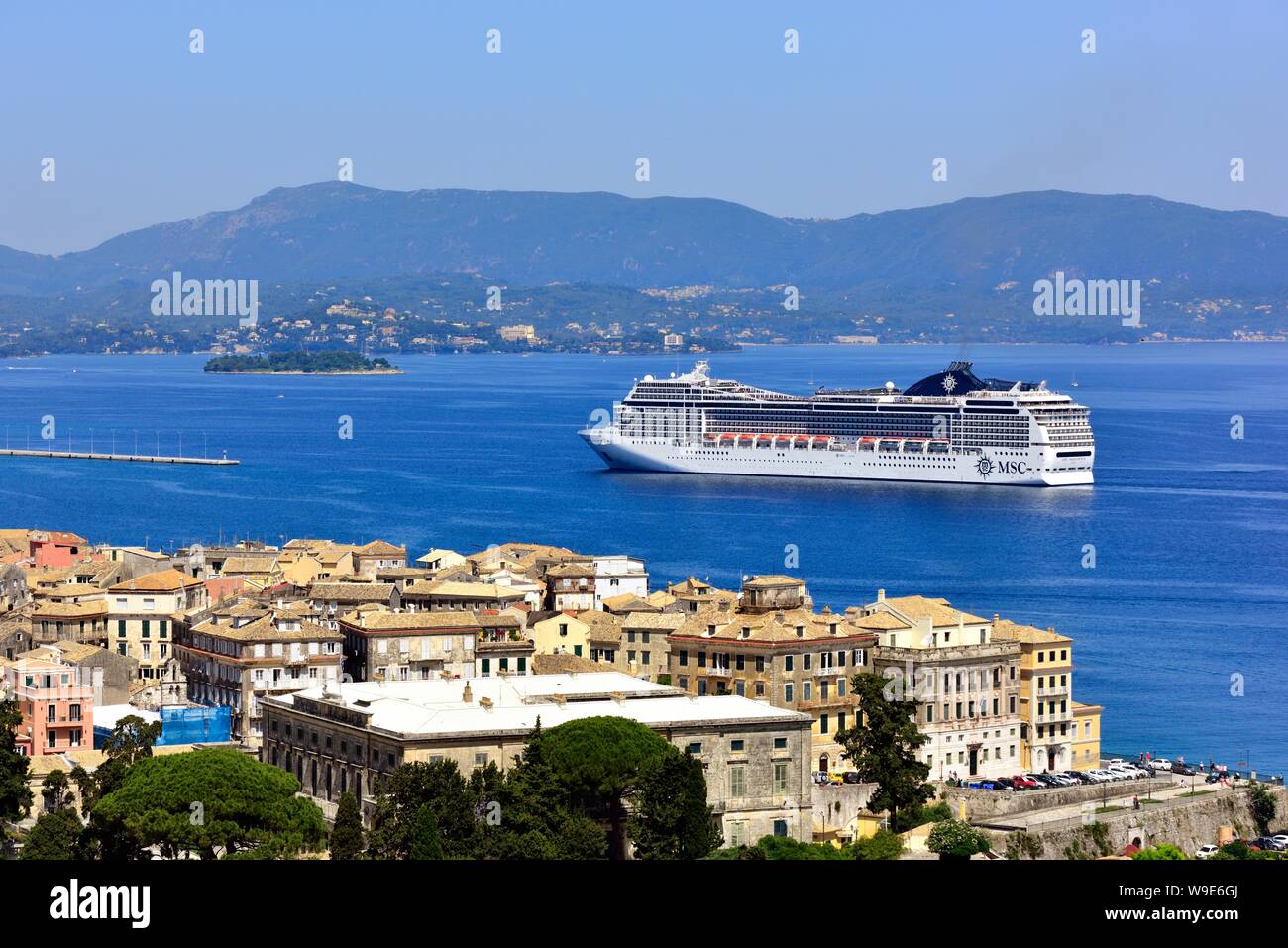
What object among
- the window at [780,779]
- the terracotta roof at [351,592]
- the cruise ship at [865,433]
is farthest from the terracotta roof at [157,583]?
the cruise ship at [865,433]

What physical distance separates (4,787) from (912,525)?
68.8 m

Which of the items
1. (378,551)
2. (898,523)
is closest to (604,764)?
(378,551)

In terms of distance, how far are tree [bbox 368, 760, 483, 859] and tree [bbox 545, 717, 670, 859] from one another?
3.81 ft

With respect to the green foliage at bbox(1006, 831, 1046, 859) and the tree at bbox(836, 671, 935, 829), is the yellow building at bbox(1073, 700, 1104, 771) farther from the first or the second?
the green foliage at bbox(1006, 831, 1046, 859)

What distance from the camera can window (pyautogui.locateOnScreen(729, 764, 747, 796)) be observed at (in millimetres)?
32188

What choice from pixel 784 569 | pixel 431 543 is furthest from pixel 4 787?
pixel 431 543

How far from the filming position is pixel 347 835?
89.4 ft

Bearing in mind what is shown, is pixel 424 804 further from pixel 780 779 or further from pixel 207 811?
pixel 780 779

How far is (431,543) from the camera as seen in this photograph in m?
84.2

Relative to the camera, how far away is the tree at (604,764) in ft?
97.7

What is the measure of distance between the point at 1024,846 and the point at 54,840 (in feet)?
42.2
